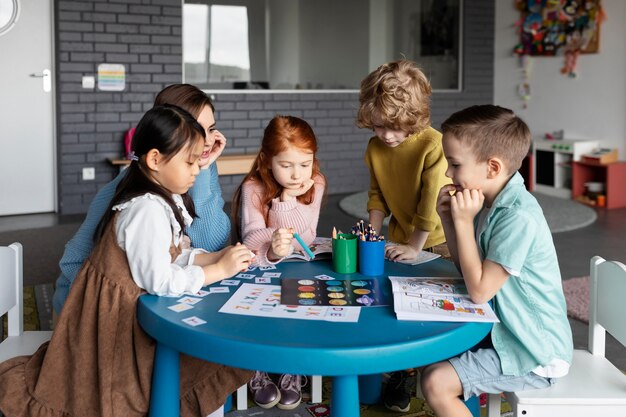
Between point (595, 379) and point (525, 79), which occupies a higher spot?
point (525, 79)

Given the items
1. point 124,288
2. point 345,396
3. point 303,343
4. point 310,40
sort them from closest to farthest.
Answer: point 303,343, point 345,396, point 124,288, point 310,40

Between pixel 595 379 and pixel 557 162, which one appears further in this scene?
pixel 557 162

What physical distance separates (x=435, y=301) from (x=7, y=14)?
5.10 metres

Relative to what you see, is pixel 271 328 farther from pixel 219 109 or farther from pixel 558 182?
pixel 558 182

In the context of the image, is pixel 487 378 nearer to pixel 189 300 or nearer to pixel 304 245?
pixel 304 245

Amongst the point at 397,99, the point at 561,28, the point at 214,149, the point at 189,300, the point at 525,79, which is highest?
the point at 561,28

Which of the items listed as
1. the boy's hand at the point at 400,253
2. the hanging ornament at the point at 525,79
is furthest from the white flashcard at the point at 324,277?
the hanging ornament at the point at 525,79

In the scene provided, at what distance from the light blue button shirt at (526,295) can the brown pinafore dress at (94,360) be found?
2.60 feet

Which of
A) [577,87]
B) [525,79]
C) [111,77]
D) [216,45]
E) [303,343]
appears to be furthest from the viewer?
[525,79]

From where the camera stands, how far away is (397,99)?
2.22m

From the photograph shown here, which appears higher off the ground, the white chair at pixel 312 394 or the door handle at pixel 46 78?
the door handle at pixel 46 78

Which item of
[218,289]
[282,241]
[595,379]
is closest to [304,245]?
[282,241]

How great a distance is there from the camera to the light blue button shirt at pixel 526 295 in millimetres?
1730

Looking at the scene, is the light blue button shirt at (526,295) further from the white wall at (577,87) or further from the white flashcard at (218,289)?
the white wall at (577,87)
